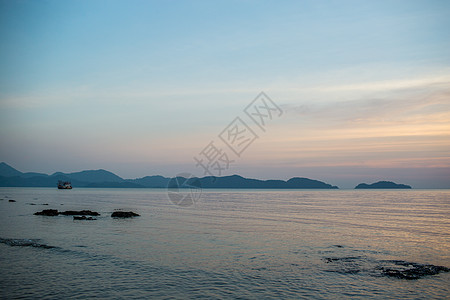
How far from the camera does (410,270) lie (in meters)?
24.4

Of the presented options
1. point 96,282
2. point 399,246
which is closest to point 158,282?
point 96,282

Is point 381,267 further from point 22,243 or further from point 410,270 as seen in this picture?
point 22,243

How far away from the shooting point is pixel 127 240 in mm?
36375

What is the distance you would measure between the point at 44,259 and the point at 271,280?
1943 cm

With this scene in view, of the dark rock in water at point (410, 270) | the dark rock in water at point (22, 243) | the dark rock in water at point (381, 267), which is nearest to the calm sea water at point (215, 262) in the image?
the dark rock in water at point (381, 267)

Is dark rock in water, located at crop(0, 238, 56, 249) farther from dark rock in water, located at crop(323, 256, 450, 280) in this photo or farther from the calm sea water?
dark rock in water, located at crop(323, 256, 450, 280)

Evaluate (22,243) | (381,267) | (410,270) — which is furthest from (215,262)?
(22,243)

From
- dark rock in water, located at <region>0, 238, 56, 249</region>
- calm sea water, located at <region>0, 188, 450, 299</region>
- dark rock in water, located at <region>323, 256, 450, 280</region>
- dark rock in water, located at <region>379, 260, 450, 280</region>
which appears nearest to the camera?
calm sea water, located at <region>0, 188, 450, 299</region>

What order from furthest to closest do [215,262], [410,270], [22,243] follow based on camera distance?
[22,243]
[215,262]
[410,270]

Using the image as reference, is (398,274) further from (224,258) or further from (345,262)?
(224,258)

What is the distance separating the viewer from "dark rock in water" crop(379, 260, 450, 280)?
75.8 feet

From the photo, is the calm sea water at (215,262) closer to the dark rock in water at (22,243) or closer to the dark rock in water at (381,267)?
the dark rock in water at (381,267)

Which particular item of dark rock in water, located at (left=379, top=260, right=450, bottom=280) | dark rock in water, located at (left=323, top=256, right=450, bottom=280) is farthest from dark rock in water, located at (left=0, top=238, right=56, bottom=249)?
dark rock in water, located at (left=379, top=260, right=450, bottom=280)

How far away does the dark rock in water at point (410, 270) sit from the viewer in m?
23.1
